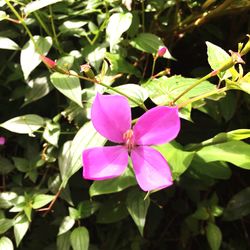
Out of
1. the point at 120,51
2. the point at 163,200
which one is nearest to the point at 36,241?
the point at 163,200

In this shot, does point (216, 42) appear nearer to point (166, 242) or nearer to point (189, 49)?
point (189, 49)

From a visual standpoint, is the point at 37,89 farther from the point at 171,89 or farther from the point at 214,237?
the point at 214,237

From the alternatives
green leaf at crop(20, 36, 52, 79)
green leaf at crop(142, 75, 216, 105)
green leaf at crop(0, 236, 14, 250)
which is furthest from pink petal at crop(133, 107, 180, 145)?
green leaf at crop(0, 236, 14, 250)

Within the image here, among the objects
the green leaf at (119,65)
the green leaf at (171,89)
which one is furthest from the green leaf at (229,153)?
the green leaf at (119,65)

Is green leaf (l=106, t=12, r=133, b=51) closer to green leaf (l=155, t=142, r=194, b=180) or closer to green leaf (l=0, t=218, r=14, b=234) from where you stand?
green leaf (l=155, t=142, r=194, b=180)

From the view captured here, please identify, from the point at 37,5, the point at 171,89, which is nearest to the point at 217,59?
the point at 171,89

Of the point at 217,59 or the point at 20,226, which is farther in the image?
the point at 20,226

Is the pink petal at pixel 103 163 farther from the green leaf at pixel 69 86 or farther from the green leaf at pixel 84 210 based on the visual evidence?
the green leaf at pixel 84 210
